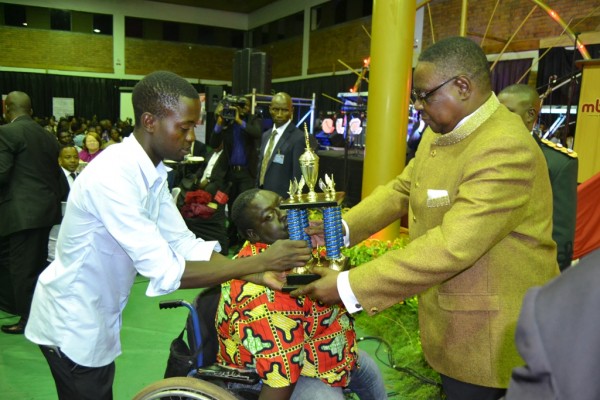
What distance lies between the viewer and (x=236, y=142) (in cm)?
625

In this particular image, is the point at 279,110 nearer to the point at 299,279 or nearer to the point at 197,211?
the point at 197,211

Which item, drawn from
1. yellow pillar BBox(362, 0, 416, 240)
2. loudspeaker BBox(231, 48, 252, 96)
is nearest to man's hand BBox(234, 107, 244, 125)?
loudspeaker BBox(231, 48, 252, 96)

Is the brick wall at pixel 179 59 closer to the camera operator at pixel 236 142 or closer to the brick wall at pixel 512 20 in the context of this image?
the brick wall at pixel 512 20

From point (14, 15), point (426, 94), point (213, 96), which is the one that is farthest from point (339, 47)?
point (426, 94)

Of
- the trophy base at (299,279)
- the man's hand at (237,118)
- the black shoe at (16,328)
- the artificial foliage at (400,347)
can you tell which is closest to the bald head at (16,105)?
the black shoe at (16,328)

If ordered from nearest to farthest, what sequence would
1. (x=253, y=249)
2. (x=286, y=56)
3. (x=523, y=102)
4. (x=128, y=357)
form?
1. (x=253, y=249)
2. (x=523, y=102)
3. (x=128, y=357)
4. (x=286, y=56)

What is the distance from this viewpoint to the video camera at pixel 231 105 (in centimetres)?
617

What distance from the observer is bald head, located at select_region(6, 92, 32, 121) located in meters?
3.90

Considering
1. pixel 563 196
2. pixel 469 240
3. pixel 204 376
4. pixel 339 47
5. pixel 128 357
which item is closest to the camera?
pixel 469 240

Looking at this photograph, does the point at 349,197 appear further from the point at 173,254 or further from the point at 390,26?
the point at 173,254

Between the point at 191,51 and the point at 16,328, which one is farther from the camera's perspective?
the point at 191,51

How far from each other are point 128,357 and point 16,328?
108 cm

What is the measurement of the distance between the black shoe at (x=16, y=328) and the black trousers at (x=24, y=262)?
64 millimetres

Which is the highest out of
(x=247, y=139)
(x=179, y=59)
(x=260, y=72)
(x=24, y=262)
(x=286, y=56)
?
(x=286, y=56)
